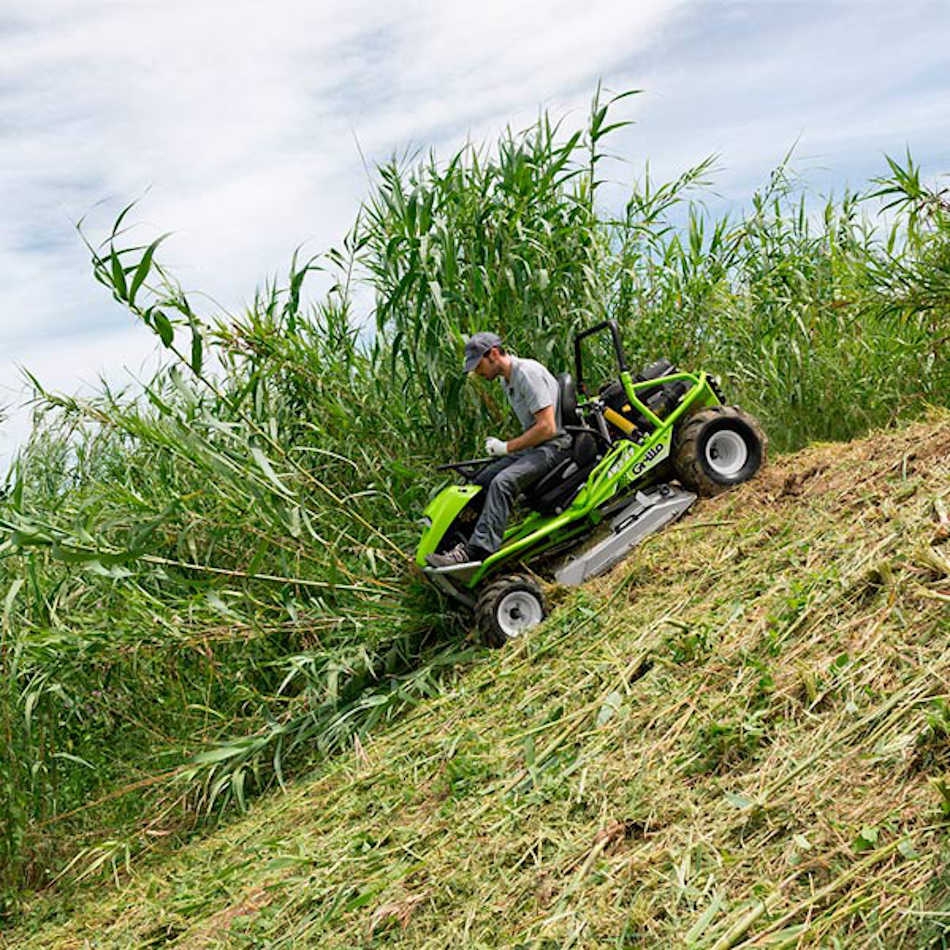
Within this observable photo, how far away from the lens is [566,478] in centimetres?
646

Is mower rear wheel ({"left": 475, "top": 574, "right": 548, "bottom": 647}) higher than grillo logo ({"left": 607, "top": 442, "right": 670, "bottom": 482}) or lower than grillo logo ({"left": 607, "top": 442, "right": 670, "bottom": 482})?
lower

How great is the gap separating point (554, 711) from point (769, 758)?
4.15ft

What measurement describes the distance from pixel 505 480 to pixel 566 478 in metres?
0.37

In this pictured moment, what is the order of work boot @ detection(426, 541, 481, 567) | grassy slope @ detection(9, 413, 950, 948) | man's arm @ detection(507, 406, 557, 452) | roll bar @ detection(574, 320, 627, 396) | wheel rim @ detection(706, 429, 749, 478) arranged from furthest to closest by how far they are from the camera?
wheel rim @ detection(706, 429, 749, 478), roll bar @ detection(574, 320, 627, 396), man's arm @ detection(507, 406, 557, 452), work boot @ detection(426, 541, 481, 567), grassy slope @ detection(9, 413, 950, 948)

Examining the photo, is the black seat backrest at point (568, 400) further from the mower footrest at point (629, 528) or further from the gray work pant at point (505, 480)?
the mower footrest at point (629, 528)

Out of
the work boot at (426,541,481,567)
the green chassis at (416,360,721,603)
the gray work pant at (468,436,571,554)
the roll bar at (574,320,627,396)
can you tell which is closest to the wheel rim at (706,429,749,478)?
the green chassis at (416,360,721,603)

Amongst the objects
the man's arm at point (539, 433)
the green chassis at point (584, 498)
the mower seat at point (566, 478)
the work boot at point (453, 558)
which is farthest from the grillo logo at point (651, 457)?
the work boot at point (453, 558)

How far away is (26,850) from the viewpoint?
6285 millimetres

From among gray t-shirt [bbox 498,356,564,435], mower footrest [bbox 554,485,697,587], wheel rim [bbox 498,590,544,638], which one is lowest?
wheel rim [bbox 498,590,544,638]

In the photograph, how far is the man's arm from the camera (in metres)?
6.39

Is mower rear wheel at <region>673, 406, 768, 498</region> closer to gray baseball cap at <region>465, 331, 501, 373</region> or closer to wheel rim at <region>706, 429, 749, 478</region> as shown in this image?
wheel rim at <region>706, 429, 749, 478</region>

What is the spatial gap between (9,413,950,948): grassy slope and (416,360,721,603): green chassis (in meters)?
0.50

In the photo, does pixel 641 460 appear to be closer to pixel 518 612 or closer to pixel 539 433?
pixel 539 433

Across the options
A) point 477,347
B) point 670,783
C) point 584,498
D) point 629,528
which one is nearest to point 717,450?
point 629,528
